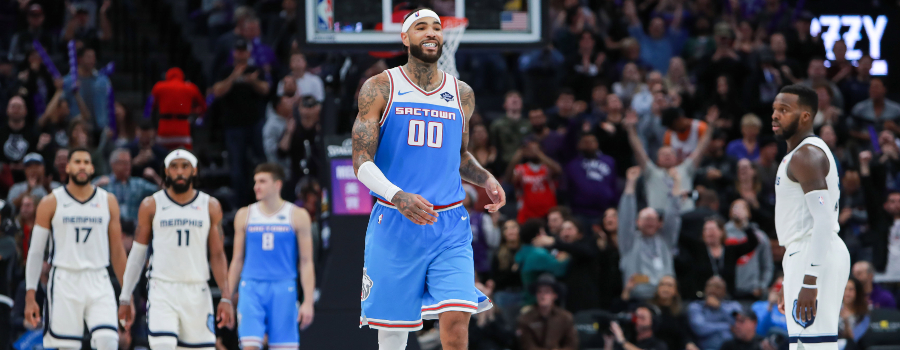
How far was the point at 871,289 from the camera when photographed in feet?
39.7

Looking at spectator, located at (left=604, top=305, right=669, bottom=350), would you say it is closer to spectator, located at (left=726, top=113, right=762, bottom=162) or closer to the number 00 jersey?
spectator, located at (left=726, top=113, right=762, bottom=162)

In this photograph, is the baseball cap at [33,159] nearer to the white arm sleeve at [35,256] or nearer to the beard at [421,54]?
the white arm sleeve at [35,256]

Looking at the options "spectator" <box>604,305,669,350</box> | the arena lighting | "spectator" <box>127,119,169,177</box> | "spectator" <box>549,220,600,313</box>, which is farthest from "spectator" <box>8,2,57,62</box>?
the arena lighting

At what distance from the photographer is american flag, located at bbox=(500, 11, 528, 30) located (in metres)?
10.3

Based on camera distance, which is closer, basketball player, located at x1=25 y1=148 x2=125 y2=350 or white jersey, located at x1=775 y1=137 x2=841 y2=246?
white jersey, located at x1=775 y1=137 x2=841 y2=246

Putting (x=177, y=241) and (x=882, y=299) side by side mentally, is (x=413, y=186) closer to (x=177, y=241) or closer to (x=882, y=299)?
(x=177, y=241)

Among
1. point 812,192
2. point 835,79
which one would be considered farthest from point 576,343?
point 835,79

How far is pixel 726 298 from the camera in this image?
39.4 ft

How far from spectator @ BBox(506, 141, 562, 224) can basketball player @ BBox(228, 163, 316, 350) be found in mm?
4042

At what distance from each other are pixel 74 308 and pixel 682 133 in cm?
789

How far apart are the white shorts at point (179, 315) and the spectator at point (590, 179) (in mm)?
5642

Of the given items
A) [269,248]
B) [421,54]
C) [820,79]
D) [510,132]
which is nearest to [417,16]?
[421,54]

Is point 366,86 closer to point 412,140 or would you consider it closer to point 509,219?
point 412,140

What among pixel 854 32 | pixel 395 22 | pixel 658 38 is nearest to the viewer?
pixel 395 22
